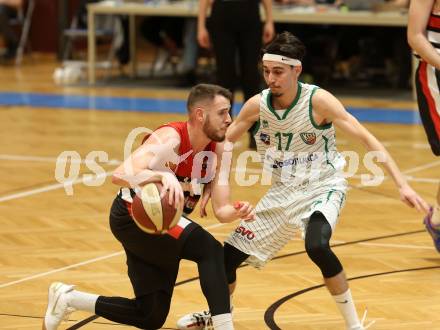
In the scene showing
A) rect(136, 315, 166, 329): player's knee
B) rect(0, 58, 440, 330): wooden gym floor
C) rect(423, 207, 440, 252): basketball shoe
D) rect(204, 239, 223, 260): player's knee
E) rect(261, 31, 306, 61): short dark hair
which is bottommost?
rect(0, 58, 440, 330): wooden gym floor

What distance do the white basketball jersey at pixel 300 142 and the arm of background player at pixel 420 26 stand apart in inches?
47.8

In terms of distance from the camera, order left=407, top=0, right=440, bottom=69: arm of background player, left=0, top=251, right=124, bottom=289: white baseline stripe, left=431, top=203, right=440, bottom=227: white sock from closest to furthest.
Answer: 1. left=0, top=251, right=124, bottom=289: white baseline stripe
2. left=407, top=0, right=440, bottom=69: arm of background player
3. left=431, top=203, right=440, bottom=227: white sock

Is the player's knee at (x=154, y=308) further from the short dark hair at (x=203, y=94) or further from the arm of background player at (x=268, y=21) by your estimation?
the arm of background player at (x=268, y=21)

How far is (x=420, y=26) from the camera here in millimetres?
6398

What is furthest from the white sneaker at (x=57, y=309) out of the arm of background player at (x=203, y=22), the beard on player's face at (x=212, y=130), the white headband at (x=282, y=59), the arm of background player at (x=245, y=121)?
the arm of background player at (x=203, y=22)

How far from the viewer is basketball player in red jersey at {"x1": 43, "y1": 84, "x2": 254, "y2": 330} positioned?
4.72 meters

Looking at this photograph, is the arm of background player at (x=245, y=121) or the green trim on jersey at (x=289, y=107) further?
the arm of background player at (x=245, y=121)

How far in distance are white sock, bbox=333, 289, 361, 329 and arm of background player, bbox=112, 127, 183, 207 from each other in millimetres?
982

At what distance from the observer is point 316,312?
5.66 m

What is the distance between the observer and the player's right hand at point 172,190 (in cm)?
459

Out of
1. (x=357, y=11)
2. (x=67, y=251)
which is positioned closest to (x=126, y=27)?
(x=357, y=11)

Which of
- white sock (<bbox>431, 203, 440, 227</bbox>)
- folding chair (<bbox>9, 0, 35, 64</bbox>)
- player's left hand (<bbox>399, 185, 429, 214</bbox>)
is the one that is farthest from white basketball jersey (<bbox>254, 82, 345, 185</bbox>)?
folding chair (<bbox>9, 0, 35, 64</bbox>)

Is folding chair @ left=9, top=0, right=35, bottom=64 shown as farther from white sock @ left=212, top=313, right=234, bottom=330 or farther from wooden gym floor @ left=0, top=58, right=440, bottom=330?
white sock @ left=212, top=313, right=234, bottom=330

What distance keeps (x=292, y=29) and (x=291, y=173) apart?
10.1 m
